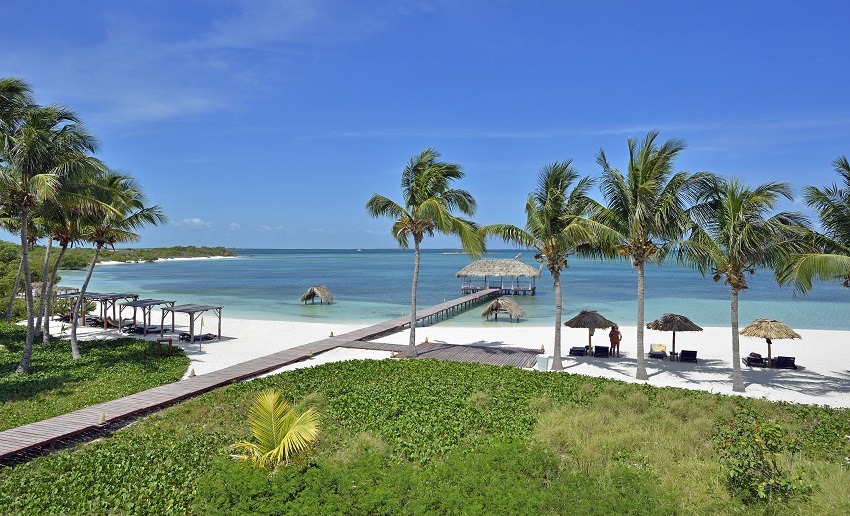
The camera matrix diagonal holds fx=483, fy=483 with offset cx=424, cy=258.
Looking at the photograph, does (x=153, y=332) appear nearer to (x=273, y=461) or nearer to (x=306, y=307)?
(x=306, y=307)

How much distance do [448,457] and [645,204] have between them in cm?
926

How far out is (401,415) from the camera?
9.68 m

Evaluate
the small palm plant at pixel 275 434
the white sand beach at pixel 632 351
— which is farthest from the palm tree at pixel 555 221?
the small palm plant at pixel 275 434

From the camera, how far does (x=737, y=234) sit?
1216cm

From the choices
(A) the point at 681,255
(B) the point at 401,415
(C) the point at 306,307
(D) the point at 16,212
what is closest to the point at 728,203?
(A) the point at 681,255

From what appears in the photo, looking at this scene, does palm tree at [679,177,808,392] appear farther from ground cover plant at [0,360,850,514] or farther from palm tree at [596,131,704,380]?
ground cover plant at [0,360,850,514]

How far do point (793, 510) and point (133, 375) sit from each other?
575 inches

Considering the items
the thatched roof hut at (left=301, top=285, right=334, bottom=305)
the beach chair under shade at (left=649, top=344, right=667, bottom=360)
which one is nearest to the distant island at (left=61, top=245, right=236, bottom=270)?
the thatched roof hut at (left=301, top=285, right=334, bottom=305)

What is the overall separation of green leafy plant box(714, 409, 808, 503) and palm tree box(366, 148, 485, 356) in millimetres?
9958

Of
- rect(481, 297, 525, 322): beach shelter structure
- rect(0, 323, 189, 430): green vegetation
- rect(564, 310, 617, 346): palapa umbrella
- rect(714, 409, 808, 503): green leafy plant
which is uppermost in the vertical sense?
rect(564, 310, 617, 346): palapa umbrella

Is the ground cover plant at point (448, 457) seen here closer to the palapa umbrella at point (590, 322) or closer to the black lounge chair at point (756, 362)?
the palapa umbrella at point (590, 322)

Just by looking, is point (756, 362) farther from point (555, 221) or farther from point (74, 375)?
point (74, 375)

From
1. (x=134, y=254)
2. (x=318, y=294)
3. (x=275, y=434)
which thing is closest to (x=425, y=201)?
(x=275, y=434)

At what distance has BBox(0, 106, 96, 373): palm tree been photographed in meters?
12.1
